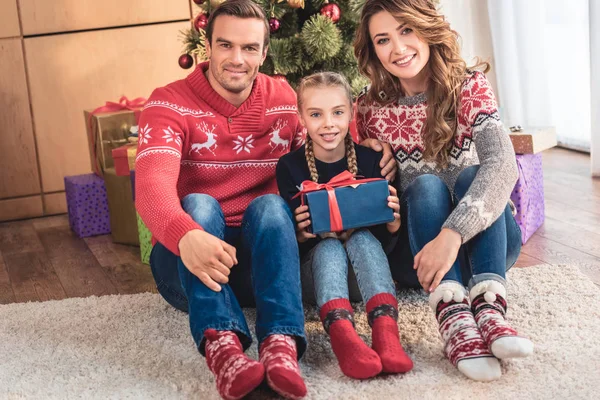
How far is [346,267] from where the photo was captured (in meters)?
1.84

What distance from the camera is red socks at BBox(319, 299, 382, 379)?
5.21 ft

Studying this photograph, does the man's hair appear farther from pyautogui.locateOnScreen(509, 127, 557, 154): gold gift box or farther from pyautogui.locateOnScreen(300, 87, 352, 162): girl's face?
pyautogui.locateOnScreen(509, 127, 557, 154): gold gift box

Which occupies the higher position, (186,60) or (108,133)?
(186,60)

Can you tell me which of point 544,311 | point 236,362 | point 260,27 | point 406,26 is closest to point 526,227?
point 544,311

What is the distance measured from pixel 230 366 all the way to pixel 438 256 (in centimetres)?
48

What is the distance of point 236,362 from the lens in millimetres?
1522

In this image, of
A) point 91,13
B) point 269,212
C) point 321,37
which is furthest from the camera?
point 91,13

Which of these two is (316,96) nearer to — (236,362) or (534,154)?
(236,362)

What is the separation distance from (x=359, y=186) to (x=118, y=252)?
1338 mm

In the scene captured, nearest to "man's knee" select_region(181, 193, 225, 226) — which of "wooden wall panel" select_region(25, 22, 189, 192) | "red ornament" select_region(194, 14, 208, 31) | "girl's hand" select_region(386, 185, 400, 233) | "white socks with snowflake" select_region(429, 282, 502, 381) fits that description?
"girl's hand" select_region(386, 185, 400, 233)

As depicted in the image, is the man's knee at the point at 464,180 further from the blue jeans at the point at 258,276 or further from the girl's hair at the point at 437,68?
the blue jeans at the point at 258,276

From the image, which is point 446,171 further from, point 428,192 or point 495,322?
point 495,322

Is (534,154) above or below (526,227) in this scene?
above

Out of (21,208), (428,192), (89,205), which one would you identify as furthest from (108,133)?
(428,192)
